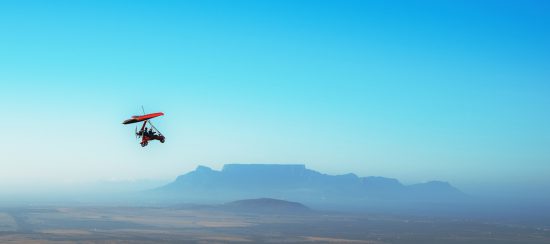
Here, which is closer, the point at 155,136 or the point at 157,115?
the point at 157,115

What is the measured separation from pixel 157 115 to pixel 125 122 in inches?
140

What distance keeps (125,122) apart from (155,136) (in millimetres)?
5809

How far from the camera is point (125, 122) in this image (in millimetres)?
44656

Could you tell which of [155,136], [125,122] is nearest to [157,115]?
[125,122]

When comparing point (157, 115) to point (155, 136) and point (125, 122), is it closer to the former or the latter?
point (125, 122)

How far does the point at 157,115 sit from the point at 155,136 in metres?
7.80

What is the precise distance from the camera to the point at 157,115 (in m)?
42.8

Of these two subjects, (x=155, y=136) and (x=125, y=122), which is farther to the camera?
(x=155, y=136)

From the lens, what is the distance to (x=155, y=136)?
50188 millimetres
